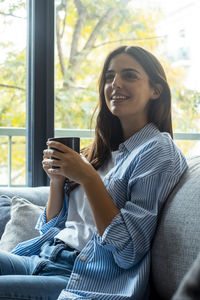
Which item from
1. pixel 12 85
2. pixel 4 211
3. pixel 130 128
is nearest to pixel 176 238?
pixel 130 128

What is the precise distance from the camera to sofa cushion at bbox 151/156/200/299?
1150 mm

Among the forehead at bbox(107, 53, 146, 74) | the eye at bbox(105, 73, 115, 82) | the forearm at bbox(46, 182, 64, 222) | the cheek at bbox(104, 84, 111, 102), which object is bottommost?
the forearm at bbox(46, 182, 64, 222)

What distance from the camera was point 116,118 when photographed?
169cm

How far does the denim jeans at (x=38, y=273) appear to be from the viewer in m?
1.15

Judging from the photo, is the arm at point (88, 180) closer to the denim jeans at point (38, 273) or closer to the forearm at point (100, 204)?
the forearm at point (100, 204)

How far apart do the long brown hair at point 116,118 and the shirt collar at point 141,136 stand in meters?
0.07

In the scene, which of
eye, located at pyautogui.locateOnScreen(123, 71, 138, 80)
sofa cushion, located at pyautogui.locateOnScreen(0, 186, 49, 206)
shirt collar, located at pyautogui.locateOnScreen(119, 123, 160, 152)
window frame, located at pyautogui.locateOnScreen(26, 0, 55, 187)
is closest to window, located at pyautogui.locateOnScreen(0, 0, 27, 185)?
window frame, located at pyautogui.locateOnScreen(26, 0, 55, 187)

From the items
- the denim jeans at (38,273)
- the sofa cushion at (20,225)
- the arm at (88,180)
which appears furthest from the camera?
the sofa cushion at (20,225)

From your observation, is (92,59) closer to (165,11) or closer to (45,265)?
(165,11)

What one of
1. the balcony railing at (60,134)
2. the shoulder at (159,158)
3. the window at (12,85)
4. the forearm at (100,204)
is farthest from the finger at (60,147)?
the balcony railing at (60,134)

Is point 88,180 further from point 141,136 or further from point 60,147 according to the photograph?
point 141,136

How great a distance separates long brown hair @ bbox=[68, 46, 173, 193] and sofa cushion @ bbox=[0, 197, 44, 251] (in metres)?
0.37

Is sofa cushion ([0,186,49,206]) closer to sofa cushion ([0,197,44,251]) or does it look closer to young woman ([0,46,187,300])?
sofa cushion ([0,197,44,251])

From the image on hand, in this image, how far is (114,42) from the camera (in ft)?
11.8
